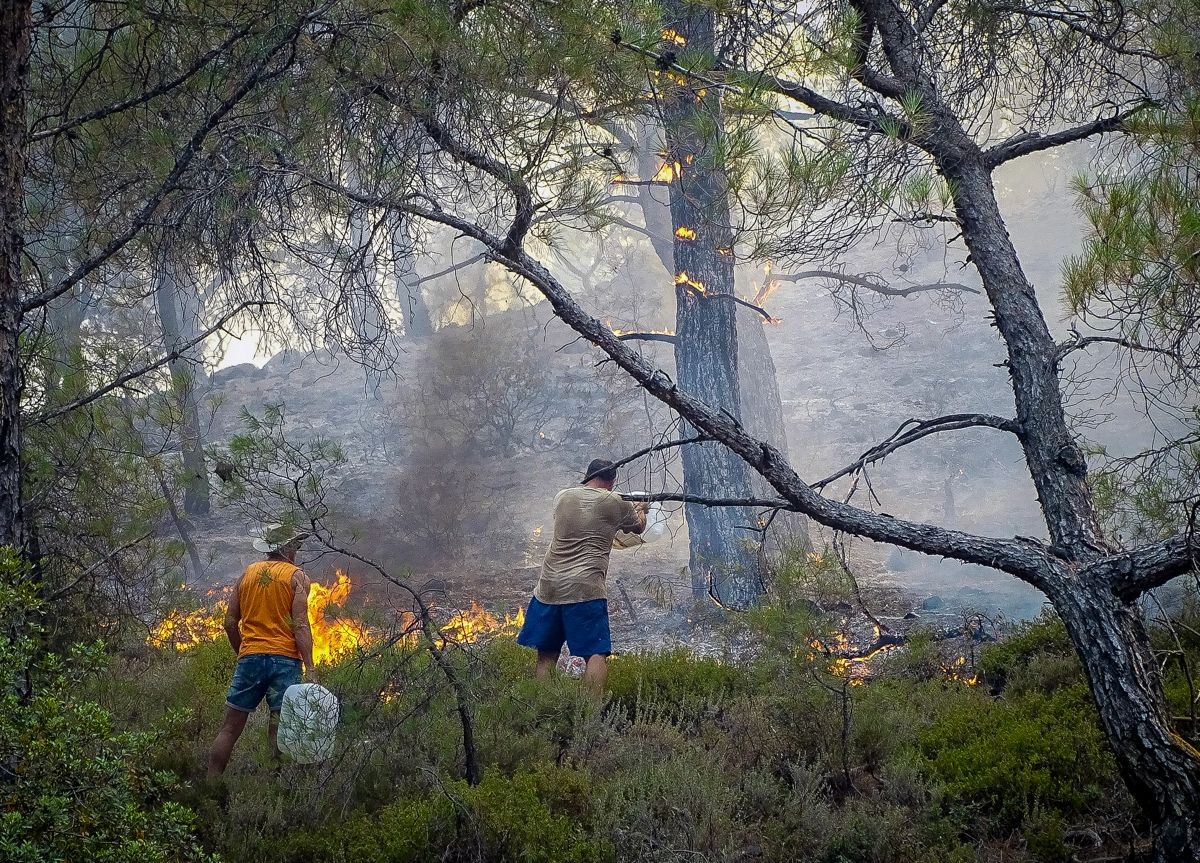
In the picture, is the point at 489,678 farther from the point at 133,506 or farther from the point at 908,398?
the point at 908,398

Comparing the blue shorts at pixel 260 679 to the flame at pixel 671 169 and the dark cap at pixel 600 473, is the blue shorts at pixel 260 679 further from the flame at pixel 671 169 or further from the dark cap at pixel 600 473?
the flame at pixel 671 169

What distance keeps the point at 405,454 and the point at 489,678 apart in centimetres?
1381

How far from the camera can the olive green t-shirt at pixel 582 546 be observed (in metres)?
6.07

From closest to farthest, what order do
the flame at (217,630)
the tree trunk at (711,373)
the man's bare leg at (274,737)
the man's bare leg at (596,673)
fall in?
the man's bare leg at (274,737), the man's bare leg at (596,673), the flame at (217,630), the tree trunk at (711,373)

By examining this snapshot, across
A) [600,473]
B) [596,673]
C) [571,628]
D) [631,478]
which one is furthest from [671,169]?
[631,478]

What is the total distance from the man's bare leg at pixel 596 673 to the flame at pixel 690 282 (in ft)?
17.4

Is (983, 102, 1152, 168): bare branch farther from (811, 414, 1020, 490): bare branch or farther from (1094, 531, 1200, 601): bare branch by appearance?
(1094, 531, 1200, 601): bare branch

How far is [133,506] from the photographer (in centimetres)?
606

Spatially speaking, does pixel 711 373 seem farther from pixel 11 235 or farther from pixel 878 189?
pixel 11 235

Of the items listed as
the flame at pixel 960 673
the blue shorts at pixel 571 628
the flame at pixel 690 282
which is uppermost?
the flame at pixel 690 282

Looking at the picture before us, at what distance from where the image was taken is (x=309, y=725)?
14.7ft

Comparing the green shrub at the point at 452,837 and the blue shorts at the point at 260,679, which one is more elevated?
the blue shorts at the point at 260,679

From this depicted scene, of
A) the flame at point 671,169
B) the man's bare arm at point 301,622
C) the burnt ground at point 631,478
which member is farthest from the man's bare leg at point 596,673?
the flame at point 671,169

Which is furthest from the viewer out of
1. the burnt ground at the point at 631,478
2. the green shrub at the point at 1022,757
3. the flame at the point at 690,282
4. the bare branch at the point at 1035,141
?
the burnt ground at the point at 631,478
